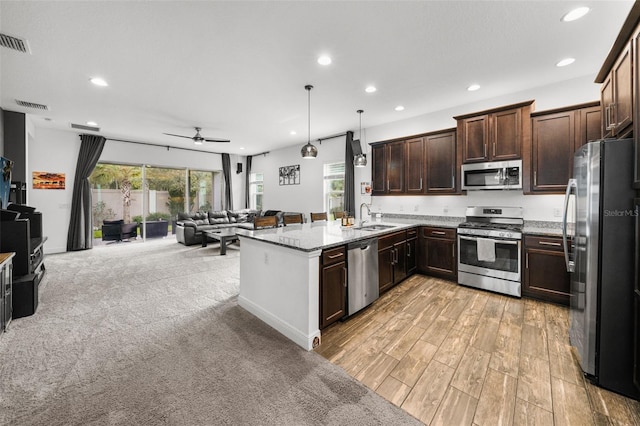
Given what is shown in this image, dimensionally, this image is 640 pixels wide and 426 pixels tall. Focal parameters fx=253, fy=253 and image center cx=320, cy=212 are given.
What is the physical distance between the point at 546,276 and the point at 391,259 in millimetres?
1945

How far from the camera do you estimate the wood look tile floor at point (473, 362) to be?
1.64 metres

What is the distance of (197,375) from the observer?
1966mm

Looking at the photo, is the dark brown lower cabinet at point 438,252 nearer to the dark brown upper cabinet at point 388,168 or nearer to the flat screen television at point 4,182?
the dark brown upper cabinet at point 388,168

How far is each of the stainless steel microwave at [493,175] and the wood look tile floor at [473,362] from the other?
1647 millimetres

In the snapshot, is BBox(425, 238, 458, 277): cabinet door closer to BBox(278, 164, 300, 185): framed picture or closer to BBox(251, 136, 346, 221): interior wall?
BBox(251, 136, 346, 221): interior wall

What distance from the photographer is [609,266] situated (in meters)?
1.84

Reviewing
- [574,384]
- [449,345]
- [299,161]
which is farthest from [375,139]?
[574,384]

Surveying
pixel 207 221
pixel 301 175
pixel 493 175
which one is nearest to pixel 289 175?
pixel 301 175

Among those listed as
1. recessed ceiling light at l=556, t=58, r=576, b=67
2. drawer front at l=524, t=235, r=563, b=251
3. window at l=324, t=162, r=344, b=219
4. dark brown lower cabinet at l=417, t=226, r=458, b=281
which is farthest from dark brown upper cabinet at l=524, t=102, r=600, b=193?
window at l=324, t=162, r=344, b=219

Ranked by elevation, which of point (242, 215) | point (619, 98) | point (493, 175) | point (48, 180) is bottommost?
point (242, 215)

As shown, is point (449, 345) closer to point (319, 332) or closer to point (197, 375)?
point (319, 332)

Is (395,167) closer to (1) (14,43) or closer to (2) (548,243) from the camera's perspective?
(2) (548,243)

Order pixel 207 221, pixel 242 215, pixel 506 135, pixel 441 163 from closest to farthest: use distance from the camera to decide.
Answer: pixel 506 135 < pixel 441 163 < pixel 207 221 < pixel 242 215

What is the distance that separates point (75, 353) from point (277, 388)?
191cm
